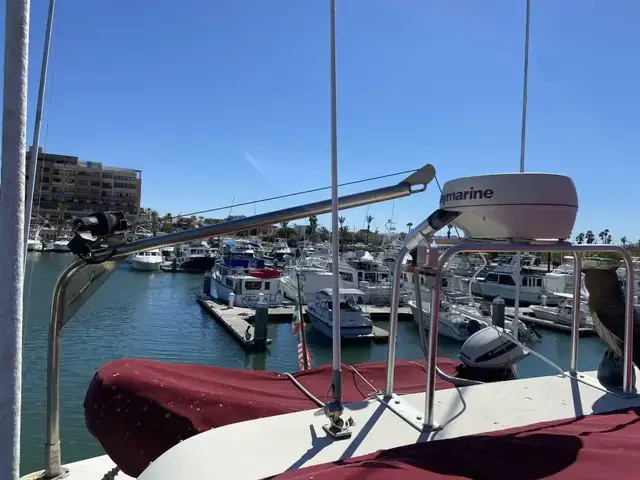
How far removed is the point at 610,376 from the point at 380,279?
39337mm

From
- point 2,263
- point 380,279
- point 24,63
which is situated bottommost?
point 380,279

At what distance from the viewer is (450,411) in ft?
7.25

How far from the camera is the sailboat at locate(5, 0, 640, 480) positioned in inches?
60.2

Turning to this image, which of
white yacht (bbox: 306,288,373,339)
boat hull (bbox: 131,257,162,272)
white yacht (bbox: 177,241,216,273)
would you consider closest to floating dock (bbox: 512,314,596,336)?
white yacht (bbox: 306,288,373,339)

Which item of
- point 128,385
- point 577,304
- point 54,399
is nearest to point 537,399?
point 577,304

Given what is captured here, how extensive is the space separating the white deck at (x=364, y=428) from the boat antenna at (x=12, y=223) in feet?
1.60

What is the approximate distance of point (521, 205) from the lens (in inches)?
81.2

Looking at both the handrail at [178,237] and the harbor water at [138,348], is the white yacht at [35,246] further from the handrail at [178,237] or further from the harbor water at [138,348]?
the handrail at [178,237]

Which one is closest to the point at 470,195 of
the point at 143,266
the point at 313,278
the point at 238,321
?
the point at 238,321

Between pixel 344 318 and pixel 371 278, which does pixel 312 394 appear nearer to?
pixel 344 318

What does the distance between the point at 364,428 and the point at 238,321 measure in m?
27.5

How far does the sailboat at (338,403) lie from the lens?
153 cm

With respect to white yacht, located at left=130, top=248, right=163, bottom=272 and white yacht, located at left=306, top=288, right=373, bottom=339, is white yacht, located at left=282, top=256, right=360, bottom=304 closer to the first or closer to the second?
white yacht, located at left=306, top=288, right=373, bottom=339

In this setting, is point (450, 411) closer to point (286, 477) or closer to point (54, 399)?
point (286, 477)
